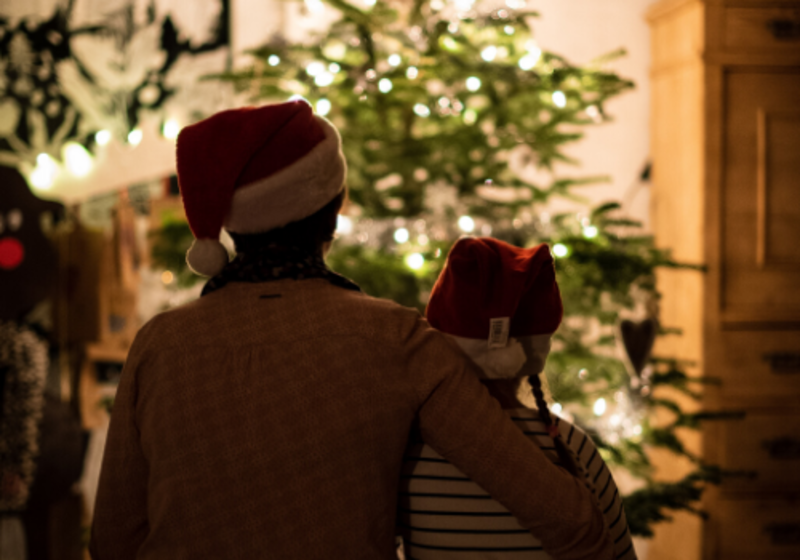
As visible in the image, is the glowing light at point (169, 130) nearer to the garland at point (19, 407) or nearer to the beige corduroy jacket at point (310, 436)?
the garland at point (19, 407)

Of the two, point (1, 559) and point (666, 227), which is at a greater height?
point (666, 227)

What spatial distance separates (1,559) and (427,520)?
2.08 m

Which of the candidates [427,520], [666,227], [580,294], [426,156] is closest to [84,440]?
[426,156]

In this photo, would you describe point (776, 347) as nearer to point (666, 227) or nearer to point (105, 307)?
point (666, 227)

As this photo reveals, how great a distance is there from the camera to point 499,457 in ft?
2.77

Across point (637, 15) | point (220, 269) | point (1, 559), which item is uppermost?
point (637, 15)

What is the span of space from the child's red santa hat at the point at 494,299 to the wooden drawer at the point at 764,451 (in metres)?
1.73

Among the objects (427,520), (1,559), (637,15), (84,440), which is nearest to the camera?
(427,520)

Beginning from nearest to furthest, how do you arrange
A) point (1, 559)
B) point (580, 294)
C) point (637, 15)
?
point (580, 294)
point (1, 559)
point (637, 15)

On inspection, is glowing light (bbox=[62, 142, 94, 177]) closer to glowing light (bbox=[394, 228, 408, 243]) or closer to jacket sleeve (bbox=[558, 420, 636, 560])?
glowing light (bbox=[394, 228, 408, 243])

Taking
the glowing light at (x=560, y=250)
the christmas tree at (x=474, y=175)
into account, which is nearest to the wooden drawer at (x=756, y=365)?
the christmas tree at (x=474, y=175)

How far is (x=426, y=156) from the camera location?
206 cm

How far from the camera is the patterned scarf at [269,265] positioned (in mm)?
917

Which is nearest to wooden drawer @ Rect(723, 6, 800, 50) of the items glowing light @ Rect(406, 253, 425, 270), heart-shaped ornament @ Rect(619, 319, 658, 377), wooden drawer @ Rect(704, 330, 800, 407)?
wooden drawer @ Rect(704, 330, 800, 407)
